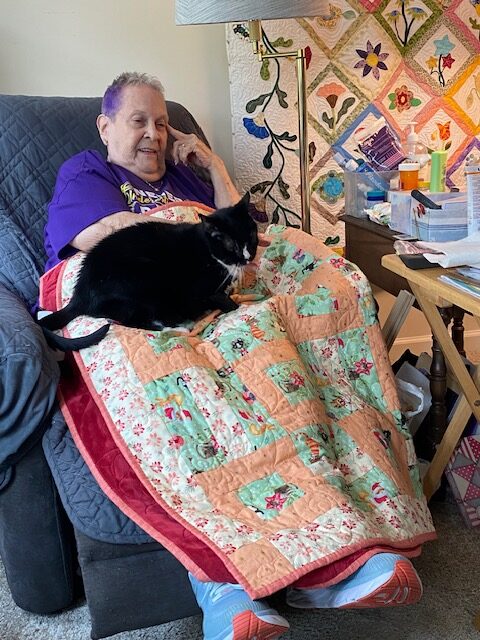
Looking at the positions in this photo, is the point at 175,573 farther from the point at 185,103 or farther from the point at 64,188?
the point at 185,103

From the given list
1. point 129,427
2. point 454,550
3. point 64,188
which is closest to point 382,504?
point 454,550

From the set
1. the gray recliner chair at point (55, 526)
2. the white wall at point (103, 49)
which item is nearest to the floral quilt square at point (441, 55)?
the white wall at point (103, 49)

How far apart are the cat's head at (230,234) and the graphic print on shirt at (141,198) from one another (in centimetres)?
28

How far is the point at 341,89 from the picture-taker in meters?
2.17

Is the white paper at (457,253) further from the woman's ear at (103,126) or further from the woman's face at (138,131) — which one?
the woman's ear at (103,126)

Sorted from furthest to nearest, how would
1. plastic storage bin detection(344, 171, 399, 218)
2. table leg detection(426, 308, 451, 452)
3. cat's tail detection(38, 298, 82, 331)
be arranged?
Result: plastic storage bin detection(344, 171, 399, 218) < table leg detection(426, 308, 451, 452) < cat's tail detection(38, 298, 82, 331)

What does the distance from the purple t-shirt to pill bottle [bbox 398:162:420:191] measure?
2.22ft

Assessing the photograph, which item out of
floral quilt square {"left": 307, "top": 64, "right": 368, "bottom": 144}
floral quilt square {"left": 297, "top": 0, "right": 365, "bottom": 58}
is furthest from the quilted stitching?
floral quilt square {"left": 297, "top": 0, "right": 365, "bottom": 58}

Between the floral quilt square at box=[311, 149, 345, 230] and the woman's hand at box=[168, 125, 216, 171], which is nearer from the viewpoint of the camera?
the woman's hand at box=[168, 125, 216, 171]

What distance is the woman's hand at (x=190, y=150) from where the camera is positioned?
6.16 feet

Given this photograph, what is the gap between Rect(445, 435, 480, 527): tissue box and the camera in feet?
5.21

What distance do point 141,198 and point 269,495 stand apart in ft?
2.97

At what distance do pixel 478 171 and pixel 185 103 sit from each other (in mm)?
1091

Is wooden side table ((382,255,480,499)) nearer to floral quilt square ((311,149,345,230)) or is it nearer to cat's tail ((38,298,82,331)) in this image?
cat's tail ((38,298,82,331))
